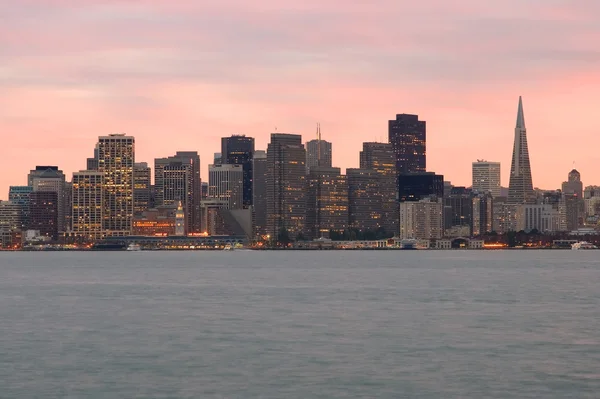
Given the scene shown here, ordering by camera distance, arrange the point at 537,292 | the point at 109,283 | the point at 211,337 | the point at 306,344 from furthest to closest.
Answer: the point at 109,283, the point at 537,292, the point at 211,337, the point at 306,344

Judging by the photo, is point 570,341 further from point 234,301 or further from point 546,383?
point 234,301

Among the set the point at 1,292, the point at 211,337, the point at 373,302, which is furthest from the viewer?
the point at 1,292

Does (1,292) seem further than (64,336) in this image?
Yes

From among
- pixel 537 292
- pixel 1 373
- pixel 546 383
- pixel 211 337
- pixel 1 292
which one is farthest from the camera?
pixel 1 292

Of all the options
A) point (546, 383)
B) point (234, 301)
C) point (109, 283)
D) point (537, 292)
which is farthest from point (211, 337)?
point (109, 283)

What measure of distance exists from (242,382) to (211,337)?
16.1m

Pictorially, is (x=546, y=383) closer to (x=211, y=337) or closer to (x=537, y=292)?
(x=211, y=337)

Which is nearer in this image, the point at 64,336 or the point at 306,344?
the point at 306,344

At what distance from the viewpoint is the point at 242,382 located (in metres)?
45.9

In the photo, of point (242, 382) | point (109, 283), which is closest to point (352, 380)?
point (242, 382)

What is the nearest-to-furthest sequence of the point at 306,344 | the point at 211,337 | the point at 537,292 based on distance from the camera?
the point at 306,344
the point at 211,337
the point at 537,292

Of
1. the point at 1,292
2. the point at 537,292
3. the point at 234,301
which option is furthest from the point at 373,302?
the point at 1,292

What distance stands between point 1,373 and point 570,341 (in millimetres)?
29512

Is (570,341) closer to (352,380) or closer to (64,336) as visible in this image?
(352,380)
